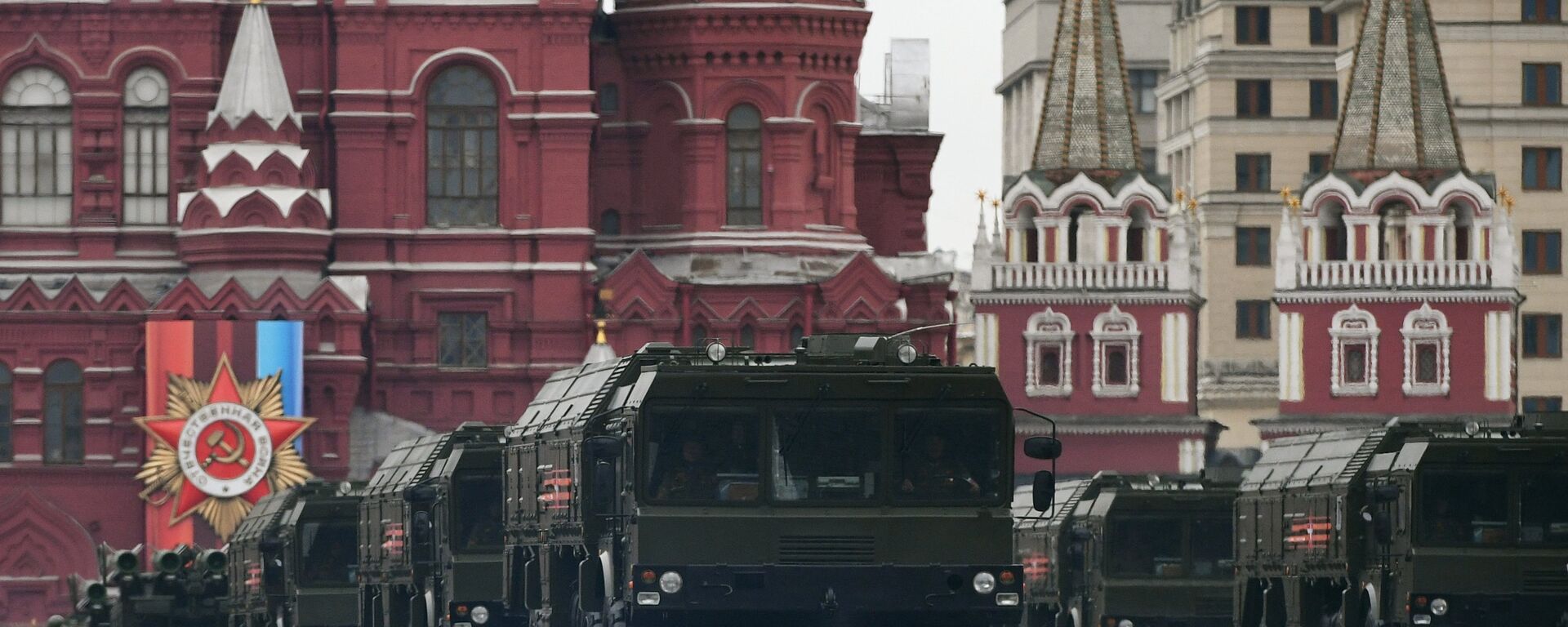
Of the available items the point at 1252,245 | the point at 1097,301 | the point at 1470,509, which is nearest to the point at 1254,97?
the point at 1252,245

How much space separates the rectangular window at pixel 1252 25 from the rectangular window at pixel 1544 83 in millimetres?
19842

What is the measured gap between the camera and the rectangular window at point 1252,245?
141 meters

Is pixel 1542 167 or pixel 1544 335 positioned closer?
pixel 1544 335

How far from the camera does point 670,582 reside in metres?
37.0

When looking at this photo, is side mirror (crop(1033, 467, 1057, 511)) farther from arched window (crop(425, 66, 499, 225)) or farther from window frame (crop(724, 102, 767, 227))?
window frame (crop(724, 102, 767, 227))

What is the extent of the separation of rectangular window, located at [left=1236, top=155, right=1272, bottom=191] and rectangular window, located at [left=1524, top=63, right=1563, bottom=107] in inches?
754

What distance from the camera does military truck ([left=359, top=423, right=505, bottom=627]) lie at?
48750 mm

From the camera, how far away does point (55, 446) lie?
94750 millimetres

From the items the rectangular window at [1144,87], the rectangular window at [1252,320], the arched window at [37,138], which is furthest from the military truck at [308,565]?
the rectangular window at [1144,87]

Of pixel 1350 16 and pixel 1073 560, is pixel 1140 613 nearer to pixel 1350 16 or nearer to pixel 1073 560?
pixel 1073 560

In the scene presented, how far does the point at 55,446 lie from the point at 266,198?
303 inches

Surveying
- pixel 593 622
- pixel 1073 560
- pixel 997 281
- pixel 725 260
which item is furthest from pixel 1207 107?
pixel 593 622

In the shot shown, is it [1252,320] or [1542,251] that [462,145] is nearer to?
[1542,251]

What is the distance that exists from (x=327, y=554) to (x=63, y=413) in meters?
37.4
